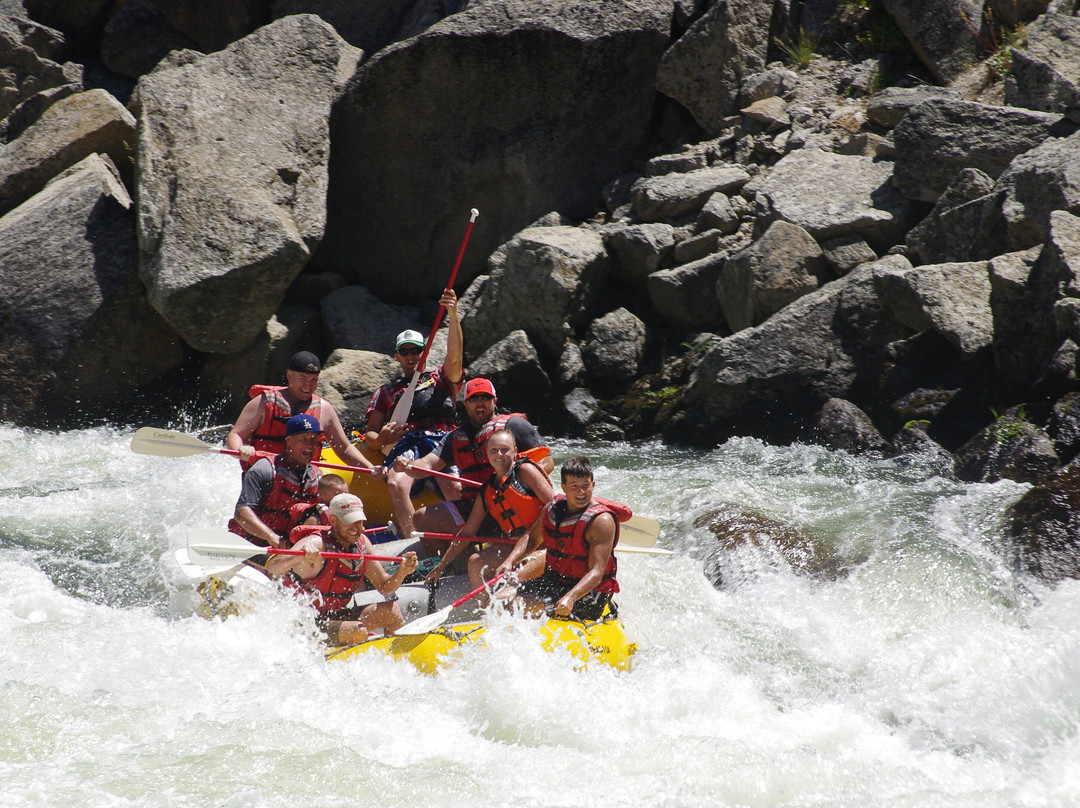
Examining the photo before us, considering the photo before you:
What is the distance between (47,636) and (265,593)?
42.7 inches

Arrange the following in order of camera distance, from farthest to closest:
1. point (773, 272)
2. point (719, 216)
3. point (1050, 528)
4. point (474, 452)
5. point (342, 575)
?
point (719, 216), point (773, 272), point (474, 452), point (1050, 528), point (342, 575)

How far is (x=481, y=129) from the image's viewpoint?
31.7 feet

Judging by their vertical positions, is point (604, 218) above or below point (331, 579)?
above

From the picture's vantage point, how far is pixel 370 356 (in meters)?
8.22

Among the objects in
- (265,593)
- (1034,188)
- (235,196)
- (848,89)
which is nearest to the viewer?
(265,593)

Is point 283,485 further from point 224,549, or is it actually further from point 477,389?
point 477,389

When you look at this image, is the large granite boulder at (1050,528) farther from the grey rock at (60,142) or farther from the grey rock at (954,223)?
the grey rock at (60,142)

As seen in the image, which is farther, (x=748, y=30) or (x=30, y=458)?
(x=748, y=30)

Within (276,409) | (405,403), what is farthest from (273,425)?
(405,403)

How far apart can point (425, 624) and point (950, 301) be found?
4.54 m

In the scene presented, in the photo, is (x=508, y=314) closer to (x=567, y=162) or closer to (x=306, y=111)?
(x=567, y=162)

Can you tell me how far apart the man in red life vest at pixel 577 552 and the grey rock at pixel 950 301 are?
356 cm

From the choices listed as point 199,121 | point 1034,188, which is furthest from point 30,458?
point 1034,188

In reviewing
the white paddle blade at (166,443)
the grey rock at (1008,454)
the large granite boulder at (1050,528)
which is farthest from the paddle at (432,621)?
the grey rock at (1008,454)
